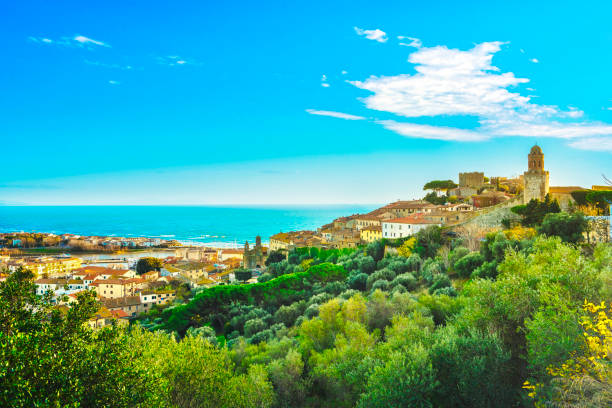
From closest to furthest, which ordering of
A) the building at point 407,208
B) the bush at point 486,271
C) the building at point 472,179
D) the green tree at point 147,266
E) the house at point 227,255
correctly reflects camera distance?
1. the bush at point 486,271
2. the building at point 407,208
3. the building at point 472,179
4. the green tree at point 147,266
5. the house at point 227,255

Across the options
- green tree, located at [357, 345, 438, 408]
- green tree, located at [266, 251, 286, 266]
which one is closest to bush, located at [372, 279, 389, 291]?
green tree, located at [357, 345, 438, 408]

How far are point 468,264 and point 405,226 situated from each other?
71.1 ft

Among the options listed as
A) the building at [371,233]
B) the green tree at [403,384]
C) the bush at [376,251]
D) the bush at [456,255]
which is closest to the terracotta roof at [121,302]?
the bush at [376,251]

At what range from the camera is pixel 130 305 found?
1644 inches

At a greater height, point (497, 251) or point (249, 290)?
point (497, 251)

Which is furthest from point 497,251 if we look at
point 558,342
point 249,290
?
point 249,290

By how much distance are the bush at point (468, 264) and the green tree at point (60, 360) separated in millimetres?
23461

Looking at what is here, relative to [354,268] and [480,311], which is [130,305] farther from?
[480,311]

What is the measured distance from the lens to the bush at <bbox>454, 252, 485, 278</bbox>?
25625 mm

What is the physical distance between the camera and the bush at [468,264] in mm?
25625

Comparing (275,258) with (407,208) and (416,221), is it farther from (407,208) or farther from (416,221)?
(407,208)

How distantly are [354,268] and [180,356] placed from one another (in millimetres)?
29379

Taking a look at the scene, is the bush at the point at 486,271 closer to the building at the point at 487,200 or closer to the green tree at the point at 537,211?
the green tree at the point at 537,211

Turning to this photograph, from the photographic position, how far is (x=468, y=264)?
2581 cm
